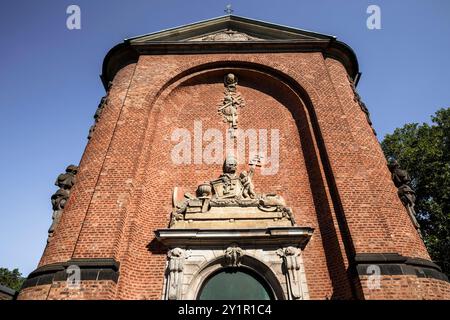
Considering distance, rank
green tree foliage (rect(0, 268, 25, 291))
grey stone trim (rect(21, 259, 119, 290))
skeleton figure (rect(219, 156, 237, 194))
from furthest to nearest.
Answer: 1. green tree foliage (rect(0, 268, 25, 291))
2. skeleton figure (rect(219, 156, 237, 194))
3. grey stone trim (rect(21, 259, 119, 290))

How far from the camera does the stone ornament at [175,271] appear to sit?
6.10 metres

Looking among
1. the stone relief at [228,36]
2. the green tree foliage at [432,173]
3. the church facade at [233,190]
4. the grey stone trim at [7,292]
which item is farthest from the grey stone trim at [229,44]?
the grey stone trim at [7,292]

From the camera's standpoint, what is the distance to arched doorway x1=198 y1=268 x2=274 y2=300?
20.8ft

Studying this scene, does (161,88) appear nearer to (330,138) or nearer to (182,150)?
(182,150)

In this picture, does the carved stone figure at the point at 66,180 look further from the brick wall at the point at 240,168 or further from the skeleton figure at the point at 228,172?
the skeleton figure at the point at 228,172

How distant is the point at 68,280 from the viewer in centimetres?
572

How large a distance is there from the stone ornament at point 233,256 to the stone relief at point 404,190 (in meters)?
4.43

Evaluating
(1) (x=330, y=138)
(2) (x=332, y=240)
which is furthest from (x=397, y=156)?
(2) (x=332, y=240)

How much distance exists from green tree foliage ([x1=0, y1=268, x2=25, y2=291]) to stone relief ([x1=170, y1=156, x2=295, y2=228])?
113ft

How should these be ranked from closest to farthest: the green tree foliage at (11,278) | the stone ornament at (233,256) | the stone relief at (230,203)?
the stone ornament at (233,256)
the stone relief at (230,203)
the green tree foliage at (11,278)

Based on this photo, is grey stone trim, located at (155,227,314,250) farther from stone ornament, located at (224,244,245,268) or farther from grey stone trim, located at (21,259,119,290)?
grey stone trim, located at (21,259,119,290)

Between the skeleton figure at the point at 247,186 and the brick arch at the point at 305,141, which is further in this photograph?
the skeleton figure at the point at 247,186

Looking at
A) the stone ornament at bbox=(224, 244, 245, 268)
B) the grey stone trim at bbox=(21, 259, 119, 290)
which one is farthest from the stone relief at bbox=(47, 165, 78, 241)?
the stone ornament at bbox=(224, 244, 245, 268)

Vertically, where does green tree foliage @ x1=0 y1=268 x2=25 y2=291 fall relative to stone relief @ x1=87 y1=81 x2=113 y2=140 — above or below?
above
